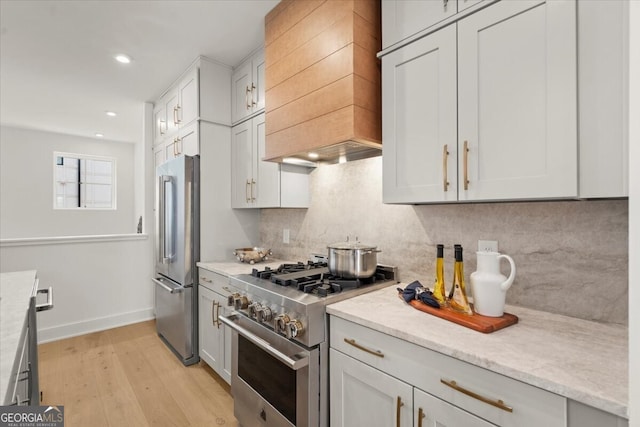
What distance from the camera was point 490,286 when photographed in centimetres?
117

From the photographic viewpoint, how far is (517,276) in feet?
4.49

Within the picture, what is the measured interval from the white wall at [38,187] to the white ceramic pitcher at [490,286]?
6691 millimetres

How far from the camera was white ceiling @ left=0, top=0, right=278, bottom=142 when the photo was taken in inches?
82.0

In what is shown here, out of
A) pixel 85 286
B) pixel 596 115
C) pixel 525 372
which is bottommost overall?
pixel 85 286

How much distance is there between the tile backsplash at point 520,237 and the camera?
3.77ft

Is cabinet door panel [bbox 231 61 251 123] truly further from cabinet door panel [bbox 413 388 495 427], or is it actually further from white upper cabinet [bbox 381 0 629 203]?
cabinet door panel [bbox 413 388 495 427]

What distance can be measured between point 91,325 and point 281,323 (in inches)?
123

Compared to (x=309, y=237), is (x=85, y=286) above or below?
below

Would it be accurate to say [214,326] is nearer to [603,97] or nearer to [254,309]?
[254,309]

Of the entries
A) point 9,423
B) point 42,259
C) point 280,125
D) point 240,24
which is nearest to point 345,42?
point 280,125

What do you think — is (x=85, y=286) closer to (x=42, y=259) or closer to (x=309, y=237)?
(x=42, y=259)

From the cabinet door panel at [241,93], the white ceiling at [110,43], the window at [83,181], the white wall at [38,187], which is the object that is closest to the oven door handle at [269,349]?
the cabinet door panel at [241,93]

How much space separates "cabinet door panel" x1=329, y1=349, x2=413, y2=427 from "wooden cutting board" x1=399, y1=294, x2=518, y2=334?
11.9 inches

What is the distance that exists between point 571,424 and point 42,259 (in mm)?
4206
